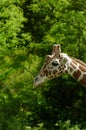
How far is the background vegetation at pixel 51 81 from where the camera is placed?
46.5ft

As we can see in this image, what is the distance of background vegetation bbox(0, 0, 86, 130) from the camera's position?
14.2 metres

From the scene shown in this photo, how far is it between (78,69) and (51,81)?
609 cm

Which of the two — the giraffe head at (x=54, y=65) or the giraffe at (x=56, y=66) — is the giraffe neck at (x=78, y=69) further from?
the giraffe head at (x=54, y=65)

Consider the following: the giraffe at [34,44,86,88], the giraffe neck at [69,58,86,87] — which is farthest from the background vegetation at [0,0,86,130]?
the giraffe at [34,44,86,88]

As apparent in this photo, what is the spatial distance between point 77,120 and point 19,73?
354 centimetres

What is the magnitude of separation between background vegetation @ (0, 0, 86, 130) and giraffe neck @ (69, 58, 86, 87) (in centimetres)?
460

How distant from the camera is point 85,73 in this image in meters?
9.05

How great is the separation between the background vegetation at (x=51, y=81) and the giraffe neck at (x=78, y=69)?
15.1 ft

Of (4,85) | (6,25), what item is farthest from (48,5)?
(4,85)

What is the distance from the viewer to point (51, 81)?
1498cm

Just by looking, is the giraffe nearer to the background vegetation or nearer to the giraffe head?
the giraffe head

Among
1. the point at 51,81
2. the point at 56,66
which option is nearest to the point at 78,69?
the point at 56,66

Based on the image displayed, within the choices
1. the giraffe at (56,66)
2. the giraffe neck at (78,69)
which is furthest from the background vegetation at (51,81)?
the giraffe at (56,66)

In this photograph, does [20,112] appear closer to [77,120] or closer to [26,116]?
[26,116]
